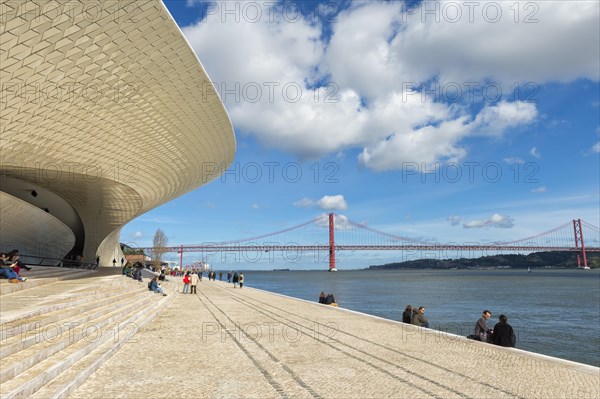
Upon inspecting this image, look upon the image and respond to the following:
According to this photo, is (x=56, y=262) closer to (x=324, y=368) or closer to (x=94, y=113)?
(x=94, y=113)

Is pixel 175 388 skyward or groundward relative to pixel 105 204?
groundward

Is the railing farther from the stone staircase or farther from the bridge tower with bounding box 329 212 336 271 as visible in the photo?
the bridge tower with bounding box 329 212 336 271

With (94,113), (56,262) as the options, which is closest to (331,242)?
(56,262)

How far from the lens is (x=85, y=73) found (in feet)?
37.6

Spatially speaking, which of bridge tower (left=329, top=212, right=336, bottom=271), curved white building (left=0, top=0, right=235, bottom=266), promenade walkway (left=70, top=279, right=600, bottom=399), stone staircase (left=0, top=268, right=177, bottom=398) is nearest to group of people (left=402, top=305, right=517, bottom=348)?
promenade walkway (left=70, top=279, right=600, bottom=399)

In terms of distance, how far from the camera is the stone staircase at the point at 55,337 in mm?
4398

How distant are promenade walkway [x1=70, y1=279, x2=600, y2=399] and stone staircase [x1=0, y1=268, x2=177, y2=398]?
266 mm

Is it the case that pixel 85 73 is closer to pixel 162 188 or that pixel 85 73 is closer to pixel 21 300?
pixel 21 300

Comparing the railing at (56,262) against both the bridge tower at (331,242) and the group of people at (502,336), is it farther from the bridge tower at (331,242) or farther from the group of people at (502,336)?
the bridge tower at (331,242)

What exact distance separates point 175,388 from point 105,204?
26547 millimetres

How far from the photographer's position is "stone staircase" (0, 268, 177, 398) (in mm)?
4398

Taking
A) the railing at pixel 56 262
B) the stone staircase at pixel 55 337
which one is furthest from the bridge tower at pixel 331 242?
the stone staircase at pixel 55 337

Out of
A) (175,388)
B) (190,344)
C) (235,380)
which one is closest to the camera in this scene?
(175,388)

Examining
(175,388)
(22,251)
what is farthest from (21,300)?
(22,251)
